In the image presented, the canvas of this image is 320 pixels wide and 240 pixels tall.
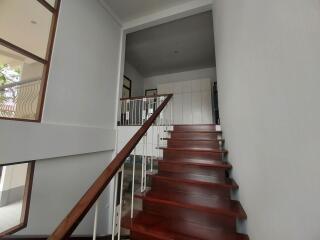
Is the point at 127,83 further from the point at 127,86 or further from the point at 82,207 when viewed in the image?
the point at 82,207

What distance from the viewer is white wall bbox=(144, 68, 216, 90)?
6.21 metres

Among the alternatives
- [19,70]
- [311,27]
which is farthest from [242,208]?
[19,70]

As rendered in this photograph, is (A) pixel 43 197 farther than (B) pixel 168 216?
Yes

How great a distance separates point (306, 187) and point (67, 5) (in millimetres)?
3888

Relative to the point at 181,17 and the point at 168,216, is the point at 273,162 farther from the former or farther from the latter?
the point at 181,17

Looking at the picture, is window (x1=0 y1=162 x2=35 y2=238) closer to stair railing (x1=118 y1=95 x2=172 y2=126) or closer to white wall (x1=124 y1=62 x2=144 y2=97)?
stair railing (x1=118 y1=95 x2=172 y2=126)

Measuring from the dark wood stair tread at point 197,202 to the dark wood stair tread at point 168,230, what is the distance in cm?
15

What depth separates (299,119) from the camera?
597 millimetres

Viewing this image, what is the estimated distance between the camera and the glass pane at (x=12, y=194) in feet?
7.22

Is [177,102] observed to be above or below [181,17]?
below

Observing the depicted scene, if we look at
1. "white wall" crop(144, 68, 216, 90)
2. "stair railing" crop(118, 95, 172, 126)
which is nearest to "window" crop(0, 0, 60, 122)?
"stair railing" crop(118, 95, 172, 126)

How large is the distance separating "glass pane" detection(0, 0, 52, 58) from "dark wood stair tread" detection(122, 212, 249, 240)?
108 inches

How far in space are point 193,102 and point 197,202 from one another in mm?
4221

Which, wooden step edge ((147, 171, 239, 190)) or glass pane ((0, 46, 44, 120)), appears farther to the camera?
glass pane ((0, 46, 44, 120))
